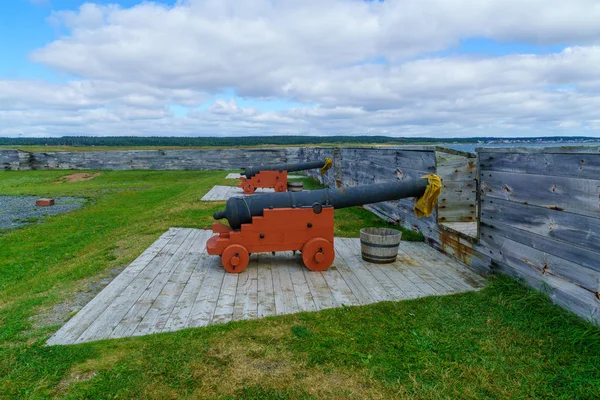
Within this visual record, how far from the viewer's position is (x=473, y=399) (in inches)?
110

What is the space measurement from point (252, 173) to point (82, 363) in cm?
1125

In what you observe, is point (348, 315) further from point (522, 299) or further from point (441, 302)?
point (522, 299)

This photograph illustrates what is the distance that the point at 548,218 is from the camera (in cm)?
404

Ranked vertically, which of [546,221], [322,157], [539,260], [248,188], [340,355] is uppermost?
[322,157]

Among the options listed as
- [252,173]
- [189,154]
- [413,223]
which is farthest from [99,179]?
[413,223]

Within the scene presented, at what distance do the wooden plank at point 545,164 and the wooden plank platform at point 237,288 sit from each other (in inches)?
54.9

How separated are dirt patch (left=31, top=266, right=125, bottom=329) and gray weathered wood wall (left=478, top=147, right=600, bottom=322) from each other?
15.3ft

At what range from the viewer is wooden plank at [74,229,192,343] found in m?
3.85

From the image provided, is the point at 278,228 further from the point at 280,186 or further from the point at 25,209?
the point at 25,209

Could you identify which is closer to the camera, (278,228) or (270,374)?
(270,374)

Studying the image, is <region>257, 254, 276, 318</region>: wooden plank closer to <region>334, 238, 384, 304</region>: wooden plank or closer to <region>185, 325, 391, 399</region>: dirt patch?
<region>185, 325, 391, 399</region>: dirt patch

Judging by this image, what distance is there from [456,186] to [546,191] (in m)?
2.64

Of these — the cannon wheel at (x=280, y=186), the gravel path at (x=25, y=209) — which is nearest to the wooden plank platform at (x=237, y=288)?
the gravel path at (x=25, y=209)

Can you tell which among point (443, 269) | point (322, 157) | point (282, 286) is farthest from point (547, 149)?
point (322, 157)
